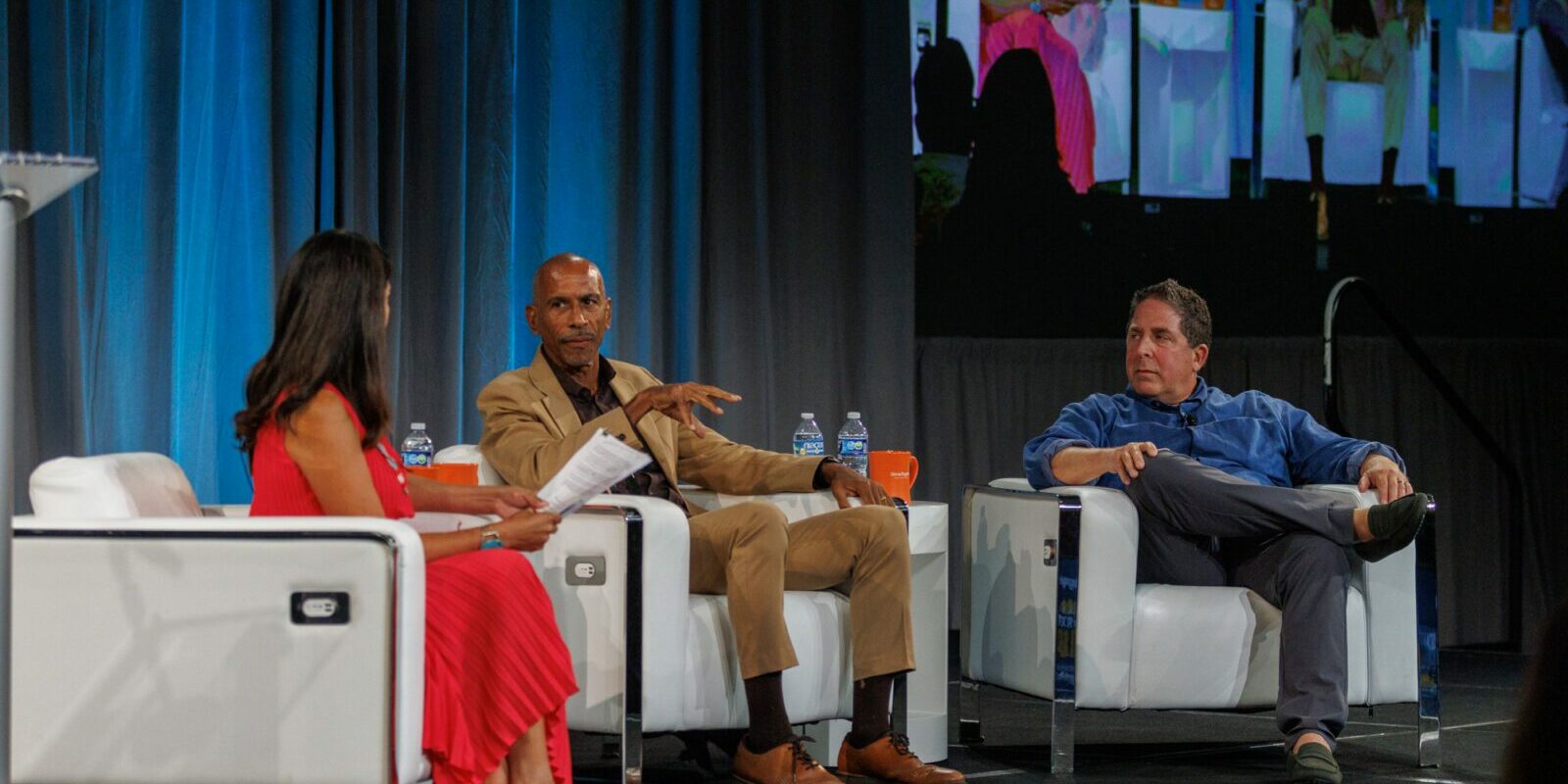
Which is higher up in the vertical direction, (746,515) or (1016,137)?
(1016,137)

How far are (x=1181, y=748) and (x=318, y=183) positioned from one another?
2.69 m

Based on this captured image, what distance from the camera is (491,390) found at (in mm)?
3572

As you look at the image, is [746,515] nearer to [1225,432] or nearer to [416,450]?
[416,450]

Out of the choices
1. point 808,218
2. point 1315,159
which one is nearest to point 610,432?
point 808,218

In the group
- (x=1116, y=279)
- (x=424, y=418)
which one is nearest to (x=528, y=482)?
(x=424, y=418)

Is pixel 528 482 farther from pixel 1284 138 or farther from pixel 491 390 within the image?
pixel 1284 138

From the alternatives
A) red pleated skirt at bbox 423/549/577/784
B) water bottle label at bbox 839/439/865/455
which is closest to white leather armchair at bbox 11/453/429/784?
red pleated skirt at bbox 423/549/577/784

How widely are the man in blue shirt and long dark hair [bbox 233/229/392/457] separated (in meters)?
1.73

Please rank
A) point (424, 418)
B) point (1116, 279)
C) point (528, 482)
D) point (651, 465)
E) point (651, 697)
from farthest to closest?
1. point (1116, 279)
2. point (424, 418)
3. point (651, 465)
4. point (528, 482)
5. point (651, 697)

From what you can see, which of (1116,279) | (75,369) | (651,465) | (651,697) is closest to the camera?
(651,697)

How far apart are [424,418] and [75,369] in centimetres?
96

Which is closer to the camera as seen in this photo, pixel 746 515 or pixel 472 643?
pixel 472 643

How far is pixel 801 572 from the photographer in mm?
3484

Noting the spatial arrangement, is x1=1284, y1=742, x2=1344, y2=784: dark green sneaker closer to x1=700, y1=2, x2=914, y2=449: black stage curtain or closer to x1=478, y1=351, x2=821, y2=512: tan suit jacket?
x1=478, y1=351, x2=821, y2=512: tan suit jacket
